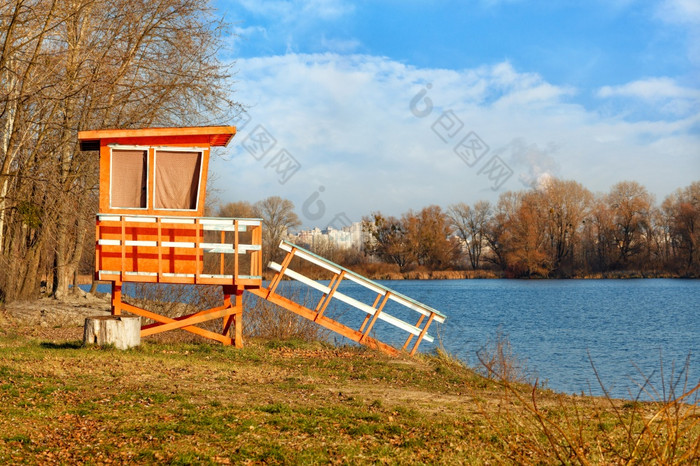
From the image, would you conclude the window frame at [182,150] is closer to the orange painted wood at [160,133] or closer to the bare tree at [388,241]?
the orange painted wood at [160,133]

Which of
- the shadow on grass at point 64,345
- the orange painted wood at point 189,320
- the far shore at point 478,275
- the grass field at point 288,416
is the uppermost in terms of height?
the orange painted wood at point 189,320

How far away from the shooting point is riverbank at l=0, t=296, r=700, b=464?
23.4 feet

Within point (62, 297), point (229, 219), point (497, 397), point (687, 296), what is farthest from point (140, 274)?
point (687, 296)

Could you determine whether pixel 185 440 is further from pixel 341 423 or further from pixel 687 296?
pixel 687 296

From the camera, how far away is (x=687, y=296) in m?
52.9

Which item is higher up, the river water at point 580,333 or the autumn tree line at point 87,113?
the autumn tree line at point 87,113

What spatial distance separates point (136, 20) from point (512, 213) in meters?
73.4

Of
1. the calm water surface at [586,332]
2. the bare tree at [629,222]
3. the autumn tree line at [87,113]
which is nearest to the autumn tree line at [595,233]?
the bare tree at [629,222]

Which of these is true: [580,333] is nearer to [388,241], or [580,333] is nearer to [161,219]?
[161,219]

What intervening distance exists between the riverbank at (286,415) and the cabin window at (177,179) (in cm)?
352

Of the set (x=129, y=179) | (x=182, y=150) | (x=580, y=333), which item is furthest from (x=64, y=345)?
(x=580, y=333)

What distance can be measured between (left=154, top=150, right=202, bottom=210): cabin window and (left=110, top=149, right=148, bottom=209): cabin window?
1.09 feet

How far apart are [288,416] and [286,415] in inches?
2.2

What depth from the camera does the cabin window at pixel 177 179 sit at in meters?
16.5
